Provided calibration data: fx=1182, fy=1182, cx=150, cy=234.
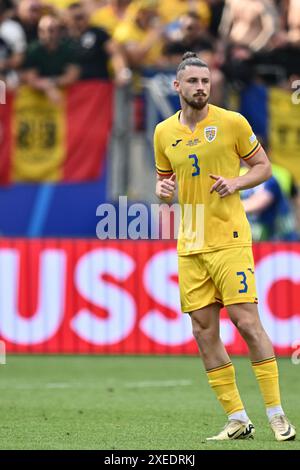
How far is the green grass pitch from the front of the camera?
792cm

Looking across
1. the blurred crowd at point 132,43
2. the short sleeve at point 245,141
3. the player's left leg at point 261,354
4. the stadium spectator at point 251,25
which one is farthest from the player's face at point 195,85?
the stadium spectator at point 251,25

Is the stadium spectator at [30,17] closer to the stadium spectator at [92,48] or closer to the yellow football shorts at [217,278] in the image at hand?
the stadium spectator at [92,48]

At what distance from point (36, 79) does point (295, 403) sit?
25.6ft

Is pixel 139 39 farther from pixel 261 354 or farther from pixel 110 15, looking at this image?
pixel 261 354

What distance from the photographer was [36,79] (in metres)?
16.7

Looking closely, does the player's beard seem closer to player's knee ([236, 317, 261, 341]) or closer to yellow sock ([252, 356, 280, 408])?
player's knee ([236, 317, 261, 341])

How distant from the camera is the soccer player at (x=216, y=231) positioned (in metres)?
8.05

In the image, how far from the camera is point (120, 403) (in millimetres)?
10570

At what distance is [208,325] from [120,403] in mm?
2584

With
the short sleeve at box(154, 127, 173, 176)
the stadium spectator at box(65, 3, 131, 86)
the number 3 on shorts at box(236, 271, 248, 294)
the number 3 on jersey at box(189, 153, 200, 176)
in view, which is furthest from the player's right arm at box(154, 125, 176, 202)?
the stadium spectator at box(65, 3, 131, 86)

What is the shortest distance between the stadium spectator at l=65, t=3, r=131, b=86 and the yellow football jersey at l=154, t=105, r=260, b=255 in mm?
8618

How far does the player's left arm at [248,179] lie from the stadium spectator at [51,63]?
887 cm

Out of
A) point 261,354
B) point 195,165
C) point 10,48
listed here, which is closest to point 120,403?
point 261,354

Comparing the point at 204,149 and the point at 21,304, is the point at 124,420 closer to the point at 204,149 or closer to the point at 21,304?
the point at 204,149
